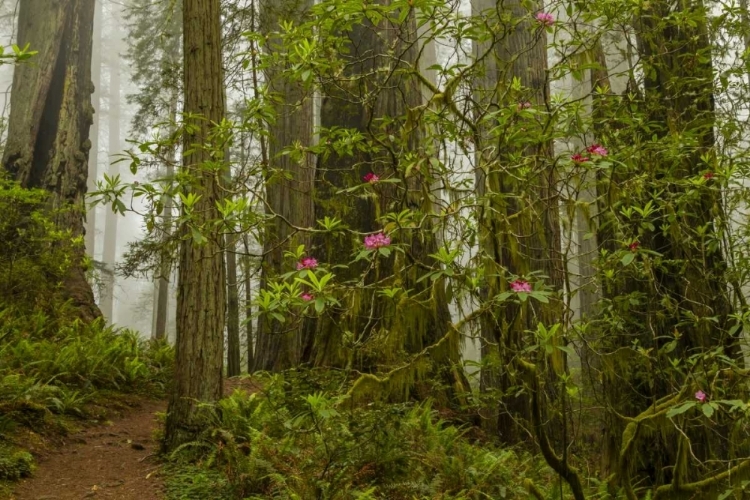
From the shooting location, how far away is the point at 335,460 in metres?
3.86

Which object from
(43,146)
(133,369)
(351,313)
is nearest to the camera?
(351,313)

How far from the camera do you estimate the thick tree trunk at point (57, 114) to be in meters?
9.07

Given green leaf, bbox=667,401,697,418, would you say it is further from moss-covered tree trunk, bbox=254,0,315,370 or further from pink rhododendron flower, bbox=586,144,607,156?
moss-covered tree trunk, bbox=254,0,315,370

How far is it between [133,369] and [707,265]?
6063 millimetres

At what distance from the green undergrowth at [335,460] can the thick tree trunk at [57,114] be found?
17.1 ft

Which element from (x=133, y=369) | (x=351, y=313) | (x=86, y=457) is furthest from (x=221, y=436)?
(x=133, y=369)

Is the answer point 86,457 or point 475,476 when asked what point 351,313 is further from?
point 86,457

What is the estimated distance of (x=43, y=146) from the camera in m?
9.31

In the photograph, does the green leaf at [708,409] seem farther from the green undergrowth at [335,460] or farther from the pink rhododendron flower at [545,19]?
the pink rhododendron flower at [545,19]

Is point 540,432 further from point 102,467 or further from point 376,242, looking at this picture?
point 102,467

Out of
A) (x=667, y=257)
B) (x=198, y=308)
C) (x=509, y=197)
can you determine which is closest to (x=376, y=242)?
(x=509, y=197)

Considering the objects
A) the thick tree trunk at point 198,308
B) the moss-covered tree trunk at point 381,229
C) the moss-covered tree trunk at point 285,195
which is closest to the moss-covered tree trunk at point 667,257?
the moss-covered tree trunk at point 381,229

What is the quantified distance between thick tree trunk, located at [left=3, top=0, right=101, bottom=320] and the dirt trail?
3.84 m

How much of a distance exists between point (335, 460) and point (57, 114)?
832 centimetres
